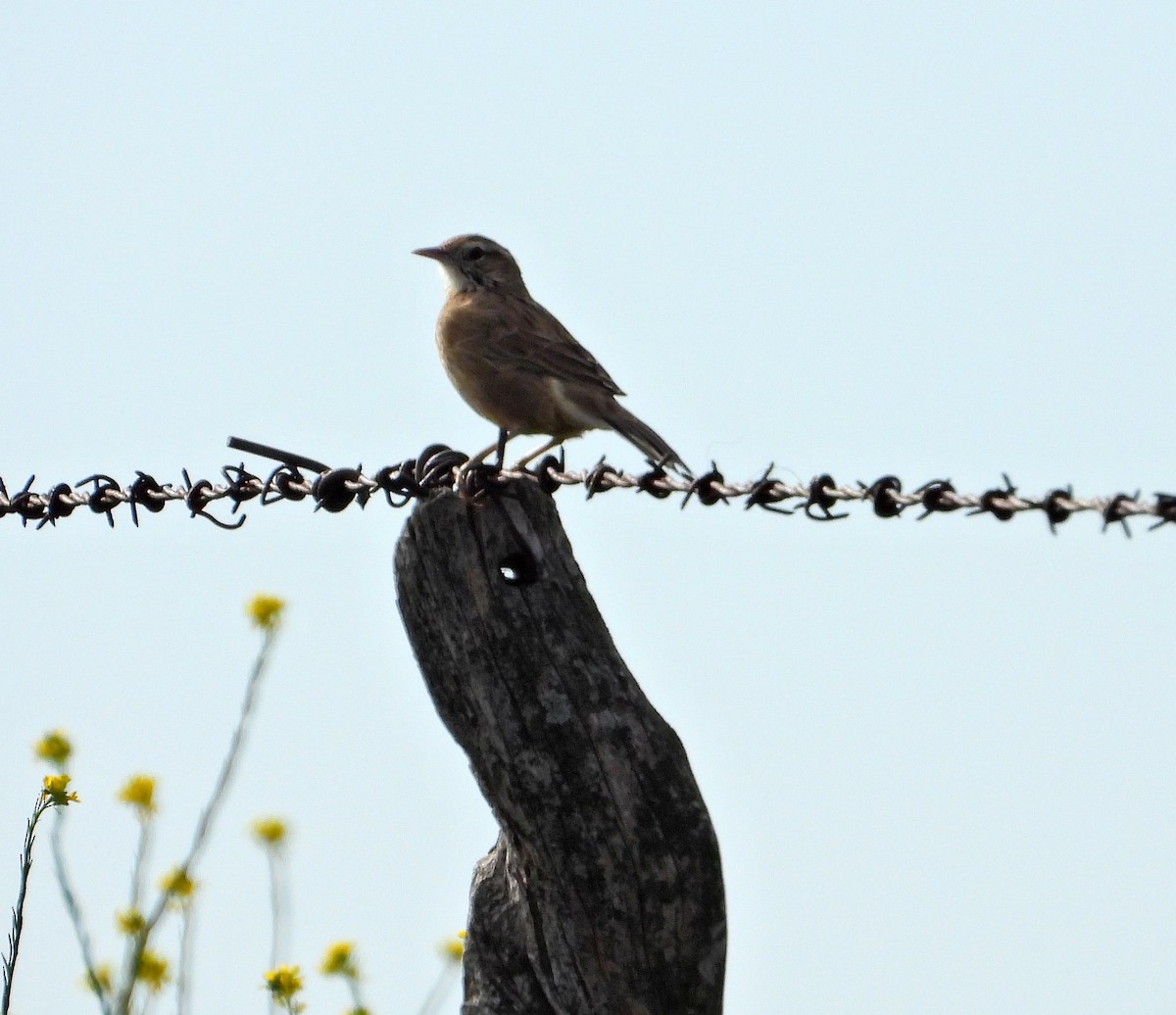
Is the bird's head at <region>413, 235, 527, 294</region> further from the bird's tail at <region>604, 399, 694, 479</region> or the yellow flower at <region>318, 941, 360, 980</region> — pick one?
the yellow flower at <region>318, 941, 360, 980</region>

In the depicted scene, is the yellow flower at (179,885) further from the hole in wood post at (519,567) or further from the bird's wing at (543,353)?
the bird's wing at (543,353)

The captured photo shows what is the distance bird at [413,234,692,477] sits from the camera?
7.09 metres

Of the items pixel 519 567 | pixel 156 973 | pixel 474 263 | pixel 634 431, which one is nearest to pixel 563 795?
pixel 519 567

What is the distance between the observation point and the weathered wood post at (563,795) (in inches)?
151

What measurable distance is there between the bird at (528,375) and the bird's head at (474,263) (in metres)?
0.60

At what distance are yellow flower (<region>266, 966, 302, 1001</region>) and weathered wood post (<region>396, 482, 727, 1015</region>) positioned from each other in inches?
43.8

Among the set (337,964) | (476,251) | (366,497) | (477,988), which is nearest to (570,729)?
(477,988)

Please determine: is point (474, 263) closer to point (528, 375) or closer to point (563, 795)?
point (528, 375)

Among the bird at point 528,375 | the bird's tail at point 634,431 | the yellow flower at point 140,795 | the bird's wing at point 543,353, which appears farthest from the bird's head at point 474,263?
the yellow flower at point 140,795

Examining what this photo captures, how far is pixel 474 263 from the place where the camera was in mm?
9086

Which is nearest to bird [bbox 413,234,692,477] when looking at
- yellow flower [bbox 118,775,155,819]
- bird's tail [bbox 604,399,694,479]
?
bird's tail [bbox 604,399,694,479]

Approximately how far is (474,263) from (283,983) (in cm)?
484

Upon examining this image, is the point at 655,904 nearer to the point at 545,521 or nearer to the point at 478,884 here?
the point at 478,884

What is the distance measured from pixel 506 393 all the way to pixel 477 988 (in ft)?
11.9
